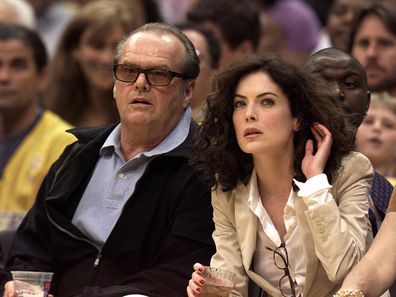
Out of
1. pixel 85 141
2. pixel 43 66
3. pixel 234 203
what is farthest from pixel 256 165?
pixel 43 66

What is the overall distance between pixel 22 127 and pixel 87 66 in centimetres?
92

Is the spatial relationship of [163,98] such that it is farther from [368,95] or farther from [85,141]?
[368,95]

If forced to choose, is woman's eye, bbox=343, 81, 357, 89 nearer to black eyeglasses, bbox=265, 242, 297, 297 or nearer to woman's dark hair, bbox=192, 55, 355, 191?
woman's dark hair, bbox=192, 55, 355, 191

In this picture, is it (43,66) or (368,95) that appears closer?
(368,95)

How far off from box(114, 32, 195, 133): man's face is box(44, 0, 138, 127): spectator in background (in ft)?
7.97

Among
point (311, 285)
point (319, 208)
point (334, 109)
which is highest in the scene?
→ point (334, 109)

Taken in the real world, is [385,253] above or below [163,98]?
below

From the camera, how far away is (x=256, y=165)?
5.09 metres

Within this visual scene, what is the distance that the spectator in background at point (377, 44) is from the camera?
7242 mm

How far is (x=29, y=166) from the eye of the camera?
7090 millimetres

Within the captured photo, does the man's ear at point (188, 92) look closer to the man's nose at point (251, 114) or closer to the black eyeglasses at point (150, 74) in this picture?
the black eyeglasses at point (150, 74)

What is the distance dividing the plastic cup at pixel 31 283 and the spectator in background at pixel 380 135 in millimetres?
2316

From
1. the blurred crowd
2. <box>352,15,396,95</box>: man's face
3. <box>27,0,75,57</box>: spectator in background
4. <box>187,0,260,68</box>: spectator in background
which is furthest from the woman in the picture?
<box>27,0,75,57</box>: spectator in background

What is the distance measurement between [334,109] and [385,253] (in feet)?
2.08
